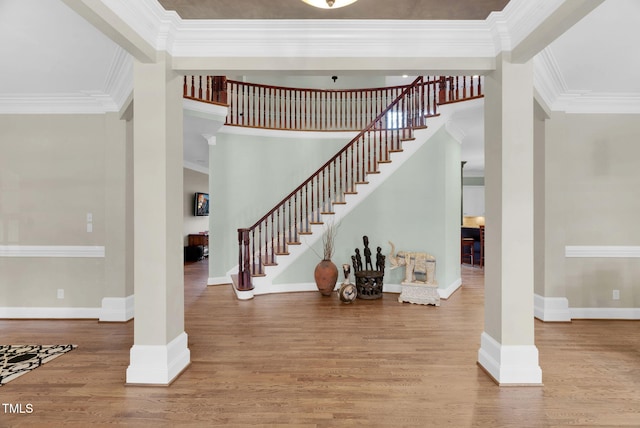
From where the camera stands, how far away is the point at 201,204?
10.3 m

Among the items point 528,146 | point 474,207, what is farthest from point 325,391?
point 474,207

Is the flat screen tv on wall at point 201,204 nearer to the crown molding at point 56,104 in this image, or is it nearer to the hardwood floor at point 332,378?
the crown molding at point 56,104

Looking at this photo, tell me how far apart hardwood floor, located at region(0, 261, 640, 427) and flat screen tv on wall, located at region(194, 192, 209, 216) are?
6152mm

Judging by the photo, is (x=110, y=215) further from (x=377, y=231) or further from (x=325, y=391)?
(x=377, y=231)

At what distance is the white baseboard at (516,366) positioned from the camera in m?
2.53

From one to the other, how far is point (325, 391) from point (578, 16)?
2980 mm

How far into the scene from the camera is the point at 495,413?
218 cm

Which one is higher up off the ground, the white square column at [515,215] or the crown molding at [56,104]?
the crown molding at [56,104]

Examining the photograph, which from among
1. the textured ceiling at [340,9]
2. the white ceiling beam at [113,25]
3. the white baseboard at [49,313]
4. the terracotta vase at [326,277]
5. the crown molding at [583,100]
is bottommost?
the white baseboard at [49,313]

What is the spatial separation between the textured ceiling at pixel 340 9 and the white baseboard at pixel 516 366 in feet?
8.49

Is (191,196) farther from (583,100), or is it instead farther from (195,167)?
(583,100)

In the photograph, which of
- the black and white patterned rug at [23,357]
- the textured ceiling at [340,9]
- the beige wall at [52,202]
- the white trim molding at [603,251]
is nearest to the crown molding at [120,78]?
the beige wall at [52,202]

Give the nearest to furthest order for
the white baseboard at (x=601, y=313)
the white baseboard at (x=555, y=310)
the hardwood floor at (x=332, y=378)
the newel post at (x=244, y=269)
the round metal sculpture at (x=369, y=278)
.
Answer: the hardwood floor at (x=332, y=378), the white baseboard at (x=555, y=310), the white baseboard at (x=601, y=313), the round metal sculpture at (x=369, y=278), the newel post at (x=244, y=269)

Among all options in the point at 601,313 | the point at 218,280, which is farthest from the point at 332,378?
the point at 218,280
